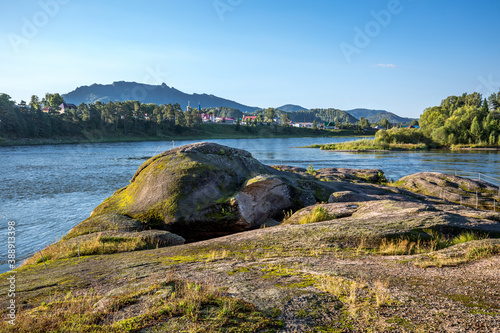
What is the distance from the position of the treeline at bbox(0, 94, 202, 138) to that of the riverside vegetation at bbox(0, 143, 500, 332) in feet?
417

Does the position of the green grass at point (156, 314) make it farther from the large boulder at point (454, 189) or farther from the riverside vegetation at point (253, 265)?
the large boulder at point (454, 189)

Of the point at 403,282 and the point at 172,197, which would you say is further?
the point at 172,197

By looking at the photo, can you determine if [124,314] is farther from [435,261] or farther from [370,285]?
[435,261]

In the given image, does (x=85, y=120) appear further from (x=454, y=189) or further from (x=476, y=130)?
(x=476, y=130)

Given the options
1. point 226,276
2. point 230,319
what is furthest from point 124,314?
point 226,276

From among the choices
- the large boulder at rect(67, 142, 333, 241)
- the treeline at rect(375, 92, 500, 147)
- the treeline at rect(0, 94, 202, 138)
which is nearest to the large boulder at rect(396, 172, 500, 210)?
the large boulder at rect(67, 142, 333, 241)

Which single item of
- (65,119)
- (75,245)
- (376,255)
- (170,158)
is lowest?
(75,245)

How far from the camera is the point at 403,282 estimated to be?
6254mm

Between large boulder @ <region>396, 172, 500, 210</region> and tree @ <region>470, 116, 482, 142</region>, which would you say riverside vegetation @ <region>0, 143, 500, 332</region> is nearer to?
large boulder @ <region>396, 172, 500, 210</region>

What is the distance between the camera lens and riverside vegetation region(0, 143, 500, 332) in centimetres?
488

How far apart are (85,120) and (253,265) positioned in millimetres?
155633

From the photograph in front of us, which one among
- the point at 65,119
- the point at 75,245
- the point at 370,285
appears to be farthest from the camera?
the point at 65,119

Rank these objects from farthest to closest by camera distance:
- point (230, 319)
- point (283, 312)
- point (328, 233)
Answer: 1. point (328, 233)
2. point (283, 312)
3. point (230, 319)

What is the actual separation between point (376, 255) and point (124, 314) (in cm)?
629
